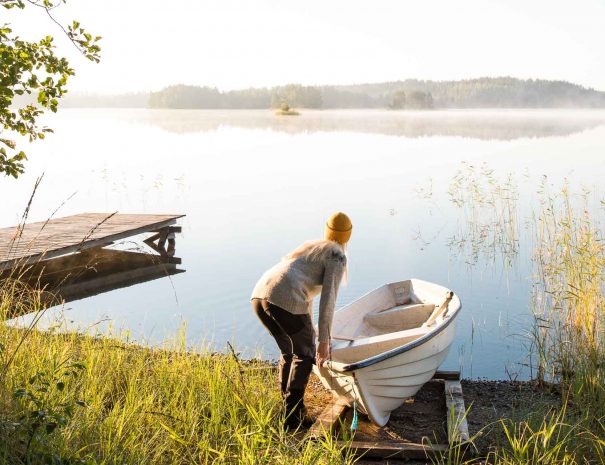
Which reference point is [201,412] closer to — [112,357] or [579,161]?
[112,357]

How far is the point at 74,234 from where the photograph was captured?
1154 cm

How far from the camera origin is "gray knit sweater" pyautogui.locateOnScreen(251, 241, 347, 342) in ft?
17.2

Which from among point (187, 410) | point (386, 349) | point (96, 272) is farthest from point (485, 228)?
point (187, 410)

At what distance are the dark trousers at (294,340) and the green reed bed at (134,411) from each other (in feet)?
0.46

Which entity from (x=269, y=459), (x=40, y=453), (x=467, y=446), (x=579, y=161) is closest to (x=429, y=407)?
(x=467, y=446)

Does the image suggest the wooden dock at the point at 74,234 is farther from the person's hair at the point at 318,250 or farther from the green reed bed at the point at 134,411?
the person's hair at the point at 318,250

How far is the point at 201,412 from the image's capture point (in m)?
5.10

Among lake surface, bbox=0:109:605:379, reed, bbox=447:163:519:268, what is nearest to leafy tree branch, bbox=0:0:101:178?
lake surface, bbox=0:109:605:379

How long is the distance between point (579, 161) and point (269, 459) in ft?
75.9

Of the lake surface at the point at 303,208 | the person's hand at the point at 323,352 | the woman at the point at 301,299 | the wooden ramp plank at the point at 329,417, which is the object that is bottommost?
the lake surface at the point at 303,208

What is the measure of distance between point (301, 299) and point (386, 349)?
3.43 feet

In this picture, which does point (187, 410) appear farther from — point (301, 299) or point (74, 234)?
point (74, 234)

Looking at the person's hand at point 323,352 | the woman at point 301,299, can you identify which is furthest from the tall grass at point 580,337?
the woman at point 301,299

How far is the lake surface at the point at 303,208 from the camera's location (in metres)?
Result: 9.78
